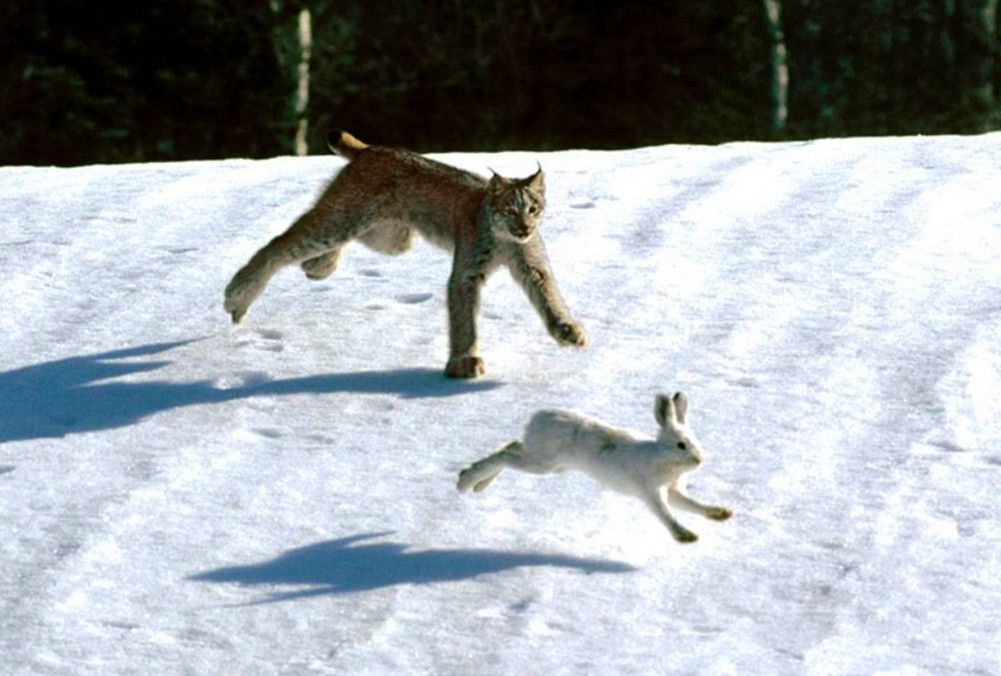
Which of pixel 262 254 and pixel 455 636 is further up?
pixel 262 254

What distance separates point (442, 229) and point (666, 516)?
1.92 metres

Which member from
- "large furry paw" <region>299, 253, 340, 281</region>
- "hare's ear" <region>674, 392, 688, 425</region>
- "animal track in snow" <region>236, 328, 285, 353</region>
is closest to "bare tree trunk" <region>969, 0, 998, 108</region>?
"large furry paw" <region>299, 253, 340, 281</region>

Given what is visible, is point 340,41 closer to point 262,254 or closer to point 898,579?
point 262,254

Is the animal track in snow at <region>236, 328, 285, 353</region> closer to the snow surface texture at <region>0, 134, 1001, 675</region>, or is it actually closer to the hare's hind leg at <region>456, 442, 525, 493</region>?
the snow surface texture at <region>0, 134, 1001, 675</region>

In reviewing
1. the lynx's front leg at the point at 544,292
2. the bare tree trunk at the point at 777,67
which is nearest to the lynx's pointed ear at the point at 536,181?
the lynx's front leg at the point at 544,292

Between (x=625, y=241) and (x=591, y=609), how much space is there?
11.7 ft

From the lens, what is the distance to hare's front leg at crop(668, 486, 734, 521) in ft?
19.9

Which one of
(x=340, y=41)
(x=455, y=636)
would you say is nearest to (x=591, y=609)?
(x=455, y=636)

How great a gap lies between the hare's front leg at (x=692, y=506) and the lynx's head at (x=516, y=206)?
1391 mm

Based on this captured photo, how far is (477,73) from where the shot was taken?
77.9 feet

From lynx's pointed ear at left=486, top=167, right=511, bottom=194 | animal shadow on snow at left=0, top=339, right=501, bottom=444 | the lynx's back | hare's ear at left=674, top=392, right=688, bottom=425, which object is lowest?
animal shadow on snow at left=0, top=339, right=501, bottom=444

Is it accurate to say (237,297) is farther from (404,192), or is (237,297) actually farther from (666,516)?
(666,516)

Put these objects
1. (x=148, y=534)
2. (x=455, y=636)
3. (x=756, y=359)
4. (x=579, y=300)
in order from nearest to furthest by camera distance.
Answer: (x=455, y=636), (x=148, y=534), (x=756, y=359), (x=579, y=300)

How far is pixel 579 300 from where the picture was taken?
8352mm
